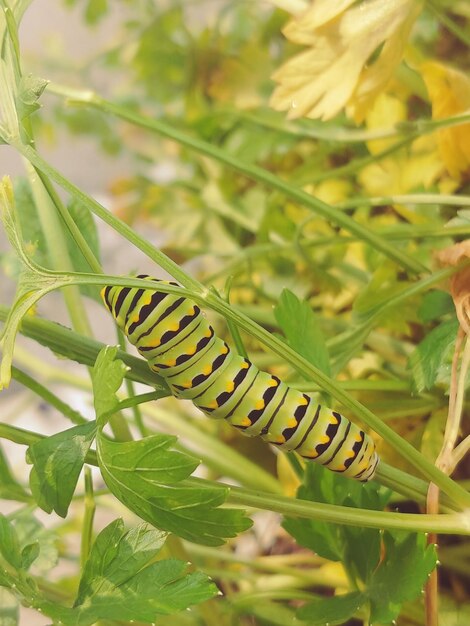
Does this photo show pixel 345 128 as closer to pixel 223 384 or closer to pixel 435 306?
pixel 435 306

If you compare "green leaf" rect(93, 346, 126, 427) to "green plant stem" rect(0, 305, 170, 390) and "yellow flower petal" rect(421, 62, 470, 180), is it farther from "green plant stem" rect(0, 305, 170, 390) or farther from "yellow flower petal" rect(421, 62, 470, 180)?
"yellow flower petal" rect(421, 62, 470, 180)

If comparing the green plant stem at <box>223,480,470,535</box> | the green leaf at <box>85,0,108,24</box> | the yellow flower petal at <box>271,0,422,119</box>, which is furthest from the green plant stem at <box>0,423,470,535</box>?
the green leaf at <box>85,0,108,24</box>

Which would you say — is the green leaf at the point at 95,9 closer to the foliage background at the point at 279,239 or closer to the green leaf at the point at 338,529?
the foliage background at the point at 279,239

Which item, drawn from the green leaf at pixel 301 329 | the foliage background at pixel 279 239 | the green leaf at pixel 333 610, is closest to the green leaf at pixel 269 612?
the foliage background at pixel 279 239

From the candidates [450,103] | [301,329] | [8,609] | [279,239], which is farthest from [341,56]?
[8,609]

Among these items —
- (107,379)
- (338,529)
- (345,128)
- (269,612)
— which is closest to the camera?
(107,379)
